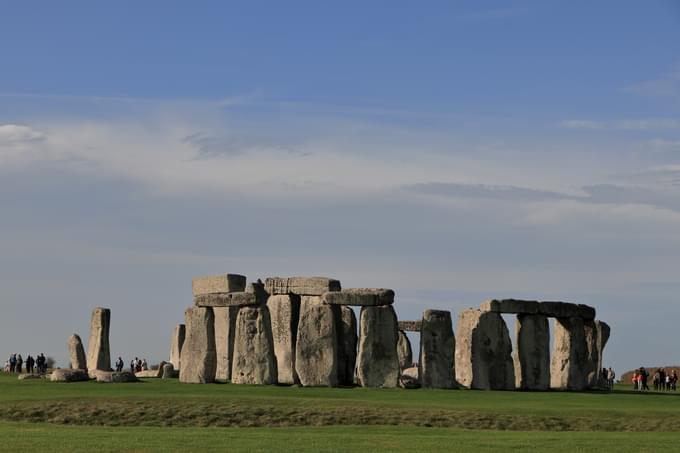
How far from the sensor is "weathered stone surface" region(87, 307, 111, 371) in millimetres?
49281

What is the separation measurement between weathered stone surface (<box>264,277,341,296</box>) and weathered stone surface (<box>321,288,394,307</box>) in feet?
3.87

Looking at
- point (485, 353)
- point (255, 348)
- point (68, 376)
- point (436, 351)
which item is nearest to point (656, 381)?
point (485, 353)

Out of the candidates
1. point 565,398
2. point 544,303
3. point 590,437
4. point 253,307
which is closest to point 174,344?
point 253,307

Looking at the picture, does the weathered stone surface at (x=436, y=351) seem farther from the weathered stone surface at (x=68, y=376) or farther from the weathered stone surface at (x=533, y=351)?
the weathered stone surface at (x=68, y=376)

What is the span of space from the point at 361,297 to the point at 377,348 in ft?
5.40

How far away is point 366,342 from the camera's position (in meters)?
40.8

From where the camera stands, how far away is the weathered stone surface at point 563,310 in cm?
4359

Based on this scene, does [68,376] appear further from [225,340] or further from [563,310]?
[563,310]

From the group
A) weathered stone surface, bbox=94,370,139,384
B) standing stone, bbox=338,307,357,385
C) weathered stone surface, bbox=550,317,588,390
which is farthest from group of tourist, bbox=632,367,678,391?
weathered stone surface, bbox=94,370,139,384

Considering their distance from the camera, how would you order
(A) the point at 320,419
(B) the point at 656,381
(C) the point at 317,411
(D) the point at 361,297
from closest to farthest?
(A) the point at 320,419, (C) the point at 317,411, (D) the point at 361,297, (B) the point at 656,381

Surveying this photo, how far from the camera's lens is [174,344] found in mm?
56969

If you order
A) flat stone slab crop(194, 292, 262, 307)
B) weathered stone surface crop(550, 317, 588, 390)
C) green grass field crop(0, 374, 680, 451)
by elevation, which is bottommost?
green grass field crop(0, 374, 680, 451)

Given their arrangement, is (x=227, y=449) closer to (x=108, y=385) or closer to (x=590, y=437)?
(x=590, y=437)

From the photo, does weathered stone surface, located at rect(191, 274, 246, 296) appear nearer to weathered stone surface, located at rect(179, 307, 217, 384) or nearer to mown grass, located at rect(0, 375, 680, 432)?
weathered stone surface, located at rect(179, 307, 217, 384)
